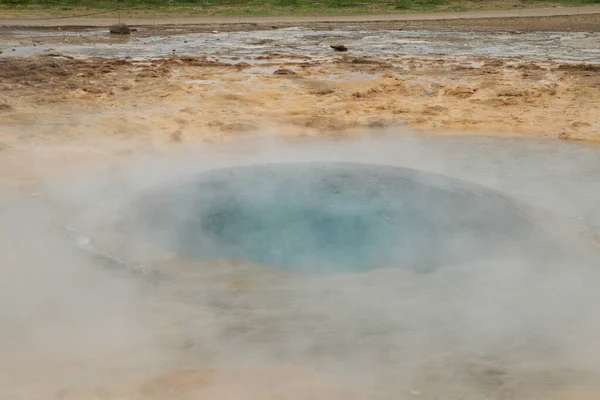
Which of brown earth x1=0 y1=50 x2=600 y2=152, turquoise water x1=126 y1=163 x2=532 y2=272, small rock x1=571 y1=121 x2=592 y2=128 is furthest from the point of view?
small rock x1=571 y1=121 x2=592 y2=128

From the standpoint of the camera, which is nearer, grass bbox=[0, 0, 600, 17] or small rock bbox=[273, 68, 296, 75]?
small rock bbox=[273, 68, 296, 75]

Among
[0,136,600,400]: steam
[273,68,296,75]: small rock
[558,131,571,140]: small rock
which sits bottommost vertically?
[0,136,600,400]: steam

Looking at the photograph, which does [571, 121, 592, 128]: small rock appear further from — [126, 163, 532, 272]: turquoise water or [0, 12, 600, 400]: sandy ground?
[126, 163, 532, 272]: turquoise water

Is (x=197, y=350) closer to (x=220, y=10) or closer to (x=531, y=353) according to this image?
(x=531, y=353)

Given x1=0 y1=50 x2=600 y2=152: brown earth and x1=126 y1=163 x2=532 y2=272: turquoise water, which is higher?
x1=0 y1=50 x2=600 y2=152: brown earth

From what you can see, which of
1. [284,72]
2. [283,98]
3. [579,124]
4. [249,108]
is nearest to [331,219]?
[249,108]

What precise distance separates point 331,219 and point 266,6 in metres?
22.3

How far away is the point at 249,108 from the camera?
8.95 metres

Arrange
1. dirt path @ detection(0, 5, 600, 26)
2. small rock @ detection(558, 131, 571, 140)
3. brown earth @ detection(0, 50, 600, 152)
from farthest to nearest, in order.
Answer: dirt path @ detection(0, 5, 600, 26) < brown earth @ detection(0, 50, 600, 152) < small rock @ detection(558, 131, 571, 140)

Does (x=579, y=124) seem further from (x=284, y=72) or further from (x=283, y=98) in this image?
(x=284, y=72)

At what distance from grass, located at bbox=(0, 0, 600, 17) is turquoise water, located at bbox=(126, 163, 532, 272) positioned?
19.5m

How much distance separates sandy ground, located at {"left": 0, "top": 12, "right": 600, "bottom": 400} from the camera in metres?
3.35

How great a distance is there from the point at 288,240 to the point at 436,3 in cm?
2462

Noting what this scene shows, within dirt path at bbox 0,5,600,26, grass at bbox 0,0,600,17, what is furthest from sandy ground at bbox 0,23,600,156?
grass at bbox 0,0,600,17
